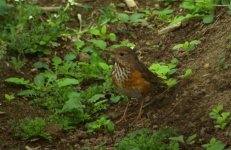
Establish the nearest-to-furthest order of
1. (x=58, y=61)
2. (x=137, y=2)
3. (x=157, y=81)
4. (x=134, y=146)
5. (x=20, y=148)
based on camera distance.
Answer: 1. (x=134, y=146)
2. (x=20, y=148)
3. (x=157, y=81)
4. (x=58, y=61)
5. (x=137, y=2)

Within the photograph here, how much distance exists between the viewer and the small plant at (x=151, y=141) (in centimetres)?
606

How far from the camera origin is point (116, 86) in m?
7.05

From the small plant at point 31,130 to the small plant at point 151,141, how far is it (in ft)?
2.86

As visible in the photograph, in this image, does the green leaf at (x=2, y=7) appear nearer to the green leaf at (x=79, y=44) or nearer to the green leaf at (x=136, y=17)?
the green leaf at (x=79, y=44)

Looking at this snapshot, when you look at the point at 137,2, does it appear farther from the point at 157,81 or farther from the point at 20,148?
the point at 20,148

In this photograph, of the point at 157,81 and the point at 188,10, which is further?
the point at 188,10

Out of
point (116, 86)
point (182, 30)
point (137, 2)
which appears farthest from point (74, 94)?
point (137, 2)

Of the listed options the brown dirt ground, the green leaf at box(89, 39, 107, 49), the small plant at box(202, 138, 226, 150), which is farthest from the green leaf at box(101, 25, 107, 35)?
the small plant at box(202, 138, 226, 150)

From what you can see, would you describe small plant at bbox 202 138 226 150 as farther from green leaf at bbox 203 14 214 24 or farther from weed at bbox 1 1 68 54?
weed at bbox 1 1 68 54

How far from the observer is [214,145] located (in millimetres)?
5762

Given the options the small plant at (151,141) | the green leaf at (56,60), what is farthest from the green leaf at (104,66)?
the small plant at (151,141)

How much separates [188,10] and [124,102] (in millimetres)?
1952

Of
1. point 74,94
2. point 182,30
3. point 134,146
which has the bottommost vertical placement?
point 134,146

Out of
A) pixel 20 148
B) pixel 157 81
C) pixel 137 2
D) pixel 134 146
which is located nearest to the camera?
pixel 134 146
